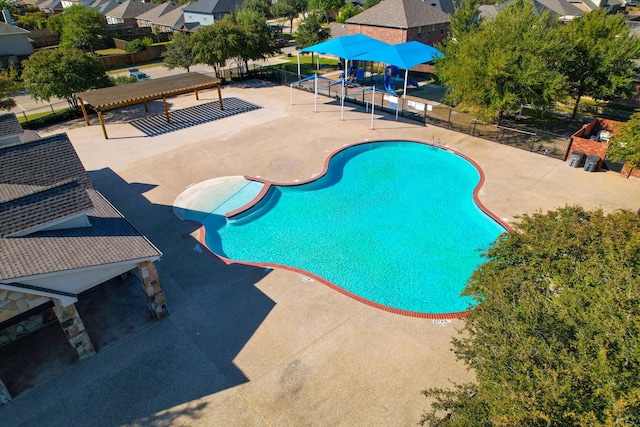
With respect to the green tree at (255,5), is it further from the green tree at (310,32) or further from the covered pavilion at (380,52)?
the covered pavilion at (380,52)

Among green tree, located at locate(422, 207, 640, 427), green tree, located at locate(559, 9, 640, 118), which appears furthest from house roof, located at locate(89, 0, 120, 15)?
green tree, located at locate(422, 207, 640, 427)

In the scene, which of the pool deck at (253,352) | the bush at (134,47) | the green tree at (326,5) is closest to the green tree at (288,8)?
the green tree at (326,5)

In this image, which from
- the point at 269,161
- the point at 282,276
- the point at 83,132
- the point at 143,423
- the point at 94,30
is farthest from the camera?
the point at 94,30

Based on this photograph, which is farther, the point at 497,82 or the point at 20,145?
the point at 497,82

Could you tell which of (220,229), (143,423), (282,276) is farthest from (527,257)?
(220,229)

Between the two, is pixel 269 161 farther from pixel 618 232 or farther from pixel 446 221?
pixel 618 232

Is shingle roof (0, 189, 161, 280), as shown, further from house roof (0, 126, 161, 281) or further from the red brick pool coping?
the red brick pool coping
